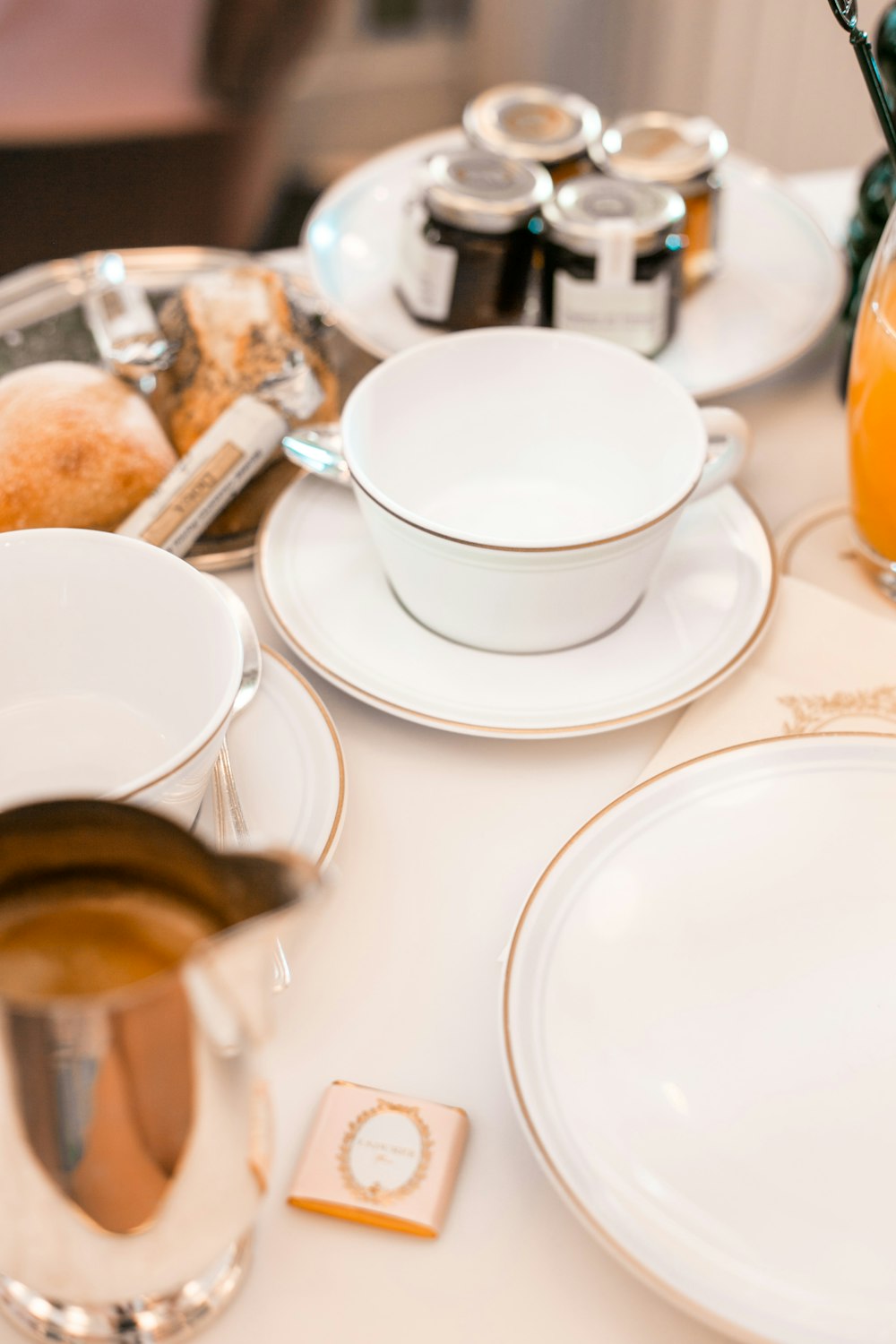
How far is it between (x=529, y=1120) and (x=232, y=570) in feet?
1.26

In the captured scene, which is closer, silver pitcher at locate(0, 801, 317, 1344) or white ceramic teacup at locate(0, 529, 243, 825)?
silver pitcher at locate(0, 801, 317, 1344)

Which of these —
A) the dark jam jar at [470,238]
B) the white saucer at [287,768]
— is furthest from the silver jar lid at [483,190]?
the white saucer at [287,768]

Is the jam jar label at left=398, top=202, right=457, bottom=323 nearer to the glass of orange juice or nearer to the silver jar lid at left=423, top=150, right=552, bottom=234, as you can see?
the silver jar lid at left=423, top=150, right=552, bottom=234

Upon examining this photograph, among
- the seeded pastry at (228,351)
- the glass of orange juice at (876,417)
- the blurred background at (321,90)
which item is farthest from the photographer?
the blurred background at (321,90)

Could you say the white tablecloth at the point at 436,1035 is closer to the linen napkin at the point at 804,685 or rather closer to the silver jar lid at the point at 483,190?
the linen napkin at the point at 804,685

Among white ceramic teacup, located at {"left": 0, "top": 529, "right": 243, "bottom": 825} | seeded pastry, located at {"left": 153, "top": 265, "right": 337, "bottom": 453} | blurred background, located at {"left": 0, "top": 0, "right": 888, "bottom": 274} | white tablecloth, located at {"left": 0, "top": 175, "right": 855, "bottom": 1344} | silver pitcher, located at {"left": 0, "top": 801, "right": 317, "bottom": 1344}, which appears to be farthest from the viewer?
blurred background, located at {"left": 0, "top": 0, "right": 888, "bottom": 274}

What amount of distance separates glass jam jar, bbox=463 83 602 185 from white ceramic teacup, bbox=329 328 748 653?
0.85 feet

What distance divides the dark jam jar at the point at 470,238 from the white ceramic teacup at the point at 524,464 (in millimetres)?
117

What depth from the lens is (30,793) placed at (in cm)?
50

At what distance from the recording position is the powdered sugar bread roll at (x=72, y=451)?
64 centimetres

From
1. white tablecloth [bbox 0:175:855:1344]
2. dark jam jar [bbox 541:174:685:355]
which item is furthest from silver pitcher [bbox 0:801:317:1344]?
dark jam jar [bbox 541:174:685:355]

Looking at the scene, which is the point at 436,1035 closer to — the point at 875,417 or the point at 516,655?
the point at 516,655

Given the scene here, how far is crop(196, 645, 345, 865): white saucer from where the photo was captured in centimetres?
52

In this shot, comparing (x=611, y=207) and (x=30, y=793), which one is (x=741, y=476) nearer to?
(x=611, y=207)
